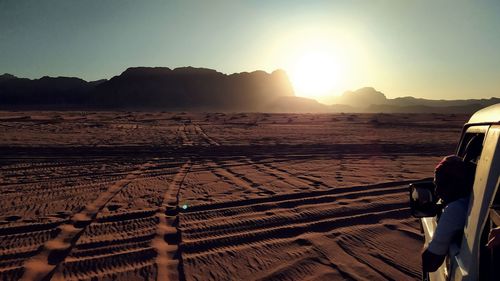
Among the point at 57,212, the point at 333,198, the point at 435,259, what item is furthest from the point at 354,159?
the point at 435,259

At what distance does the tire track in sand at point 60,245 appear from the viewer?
4.54 metres

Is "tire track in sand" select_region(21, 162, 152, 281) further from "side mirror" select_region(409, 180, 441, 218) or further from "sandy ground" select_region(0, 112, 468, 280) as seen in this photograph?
"side mirror" select_region(409, 180, 441, 218)

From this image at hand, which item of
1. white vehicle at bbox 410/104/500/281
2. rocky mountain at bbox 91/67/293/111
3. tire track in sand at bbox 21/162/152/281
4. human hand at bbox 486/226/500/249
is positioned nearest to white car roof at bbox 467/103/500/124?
white vehicle at bbox 410/104/500/281

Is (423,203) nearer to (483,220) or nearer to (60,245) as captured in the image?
Result: (483,220)

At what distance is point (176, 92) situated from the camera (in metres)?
151

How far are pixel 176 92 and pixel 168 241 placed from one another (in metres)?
149

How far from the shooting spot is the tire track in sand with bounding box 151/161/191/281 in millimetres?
4548

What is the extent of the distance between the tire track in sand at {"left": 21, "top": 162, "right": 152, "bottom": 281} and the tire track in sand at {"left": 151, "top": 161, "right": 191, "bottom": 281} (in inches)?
44.8

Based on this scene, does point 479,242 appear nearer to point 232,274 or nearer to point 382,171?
point 232,274

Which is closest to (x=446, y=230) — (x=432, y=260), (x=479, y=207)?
(x=432, y=260)

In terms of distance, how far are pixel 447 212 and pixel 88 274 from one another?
390cm

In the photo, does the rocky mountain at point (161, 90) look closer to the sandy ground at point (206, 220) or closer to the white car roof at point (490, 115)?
the sandy ground at point (206, 220)

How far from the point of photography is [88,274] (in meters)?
4.47

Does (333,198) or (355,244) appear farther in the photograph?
(333,198)
